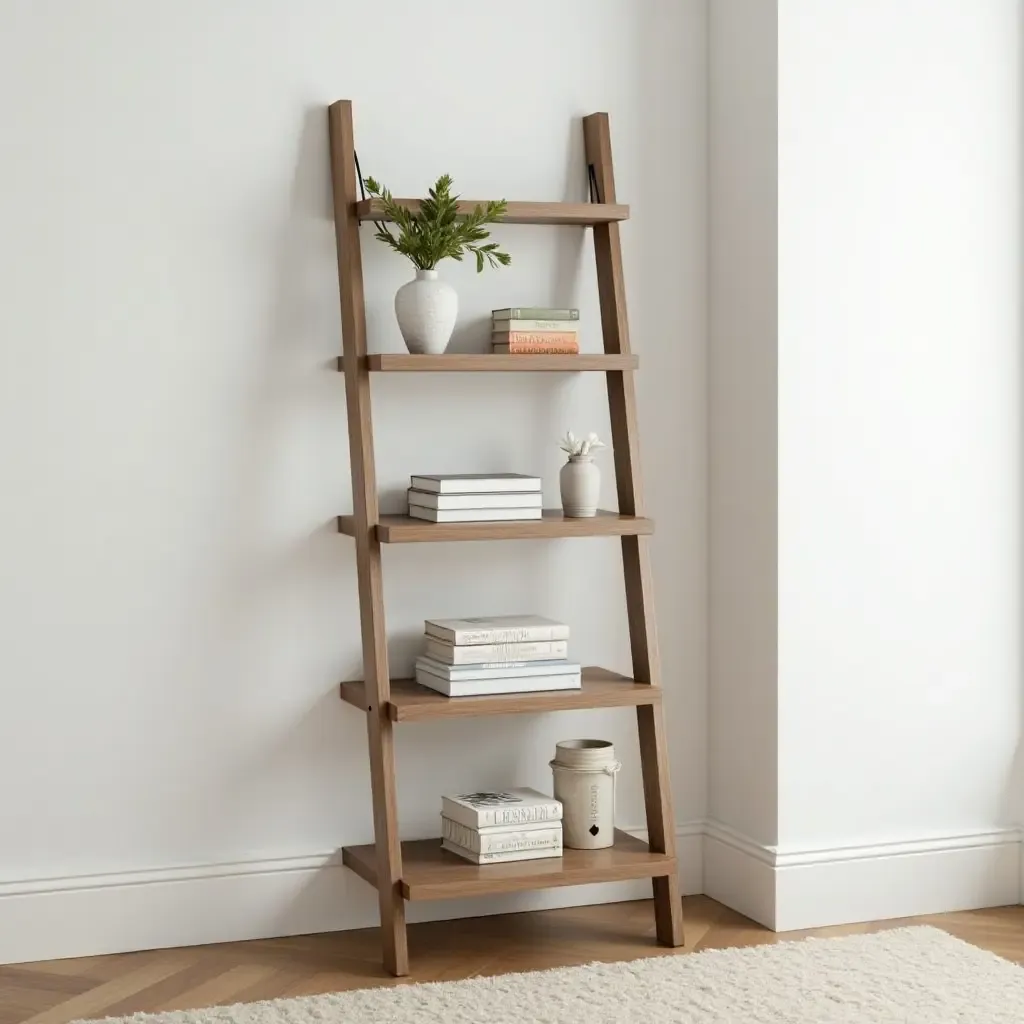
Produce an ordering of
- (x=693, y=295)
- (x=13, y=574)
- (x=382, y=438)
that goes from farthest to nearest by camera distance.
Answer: (x=693, y=295)
(x=382, y=438)
(x=13, y=574)

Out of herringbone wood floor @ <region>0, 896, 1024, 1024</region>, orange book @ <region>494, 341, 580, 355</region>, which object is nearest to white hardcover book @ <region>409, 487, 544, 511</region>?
orange book @ <region>494, 341, 580, 355</region>

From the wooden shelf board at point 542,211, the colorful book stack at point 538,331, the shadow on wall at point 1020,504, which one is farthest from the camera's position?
the shadow on wall at point 1020,504

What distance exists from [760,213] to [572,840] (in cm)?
150

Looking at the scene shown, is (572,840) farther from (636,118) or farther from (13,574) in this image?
(636,118)

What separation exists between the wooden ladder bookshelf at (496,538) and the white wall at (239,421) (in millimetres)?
121

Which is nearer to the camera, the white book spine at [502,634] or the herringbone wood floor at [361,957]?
the herringbone wood floor at [361,957]

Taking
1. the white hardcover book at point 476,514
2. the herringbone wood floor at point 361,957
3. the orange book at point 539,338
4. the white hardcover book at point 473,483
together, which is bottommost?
the herringbone wood floor at point 361,957

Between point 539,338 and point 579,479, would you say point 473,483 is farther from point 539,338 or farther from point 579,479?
point 539,338

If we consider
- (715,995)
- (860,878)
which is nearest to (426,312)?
(715,995)

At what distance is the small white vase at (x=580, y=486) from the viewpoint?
3268 mm

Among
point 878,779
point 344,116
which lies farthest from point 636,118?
point 878,779

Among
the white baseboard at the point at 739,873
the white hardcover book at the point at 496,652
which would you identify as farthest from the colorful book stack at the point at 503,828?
the white baseboard at the point at 739,873

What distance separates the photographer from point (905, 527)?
3.47 metres

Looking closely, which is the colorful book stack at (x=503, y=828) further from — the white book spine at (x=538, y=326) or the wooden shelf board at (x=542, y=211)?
the wooden shelf board at (x=542, y=211)
